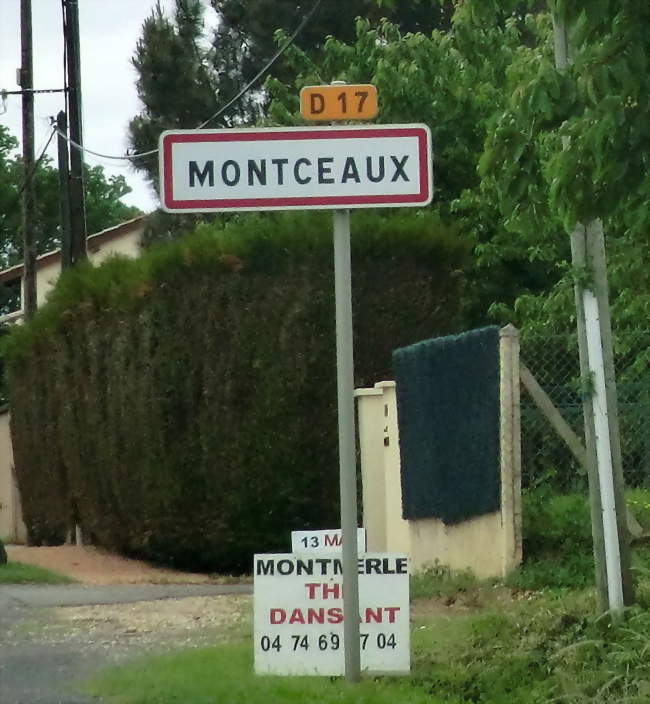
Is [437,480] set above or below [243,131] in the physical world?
below

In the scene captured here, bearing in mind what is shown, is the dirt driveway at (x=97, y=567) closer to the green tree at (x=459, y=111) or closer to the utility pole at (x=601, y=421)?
the green tree at (x=459, y=111)

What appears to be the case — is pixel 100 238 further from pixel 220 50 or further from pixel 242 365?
pixel 242 365

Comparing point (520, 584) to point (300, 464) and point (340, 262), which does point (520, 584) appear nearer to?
point (340, 262)

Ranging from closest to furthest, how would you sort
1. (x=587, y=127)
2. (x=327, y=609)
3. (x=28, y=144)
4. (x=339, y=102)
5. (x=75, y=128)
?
(x=587, y=127) < (x=339, y=102) < (x=327, y=609) < (x=75, y=128) < (x=28, y=144)

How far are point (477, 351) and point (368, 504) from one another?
4.23 m

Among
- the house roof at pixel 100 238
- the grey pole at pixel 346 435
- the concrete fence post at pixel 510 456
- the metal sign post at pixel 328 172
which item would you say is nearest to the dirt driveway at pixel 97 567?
the concrete fence post at pixel 510 456

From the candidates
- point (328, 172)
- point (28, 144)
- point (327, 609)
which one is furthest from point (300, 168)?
point (28, 144)

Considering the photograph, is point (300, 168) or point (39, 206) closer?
point (300, 168)

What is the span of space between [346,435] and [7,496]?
2458 centimetres

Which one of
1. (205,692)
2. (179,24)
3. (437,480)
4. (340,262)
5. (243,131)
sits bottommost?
(205,692)

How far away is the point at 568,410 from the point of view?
439 inches

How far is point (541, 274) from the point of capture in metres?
21.5

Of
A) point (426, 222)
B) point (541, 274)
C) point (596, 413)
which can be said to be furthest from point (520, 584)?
point (541, 274)

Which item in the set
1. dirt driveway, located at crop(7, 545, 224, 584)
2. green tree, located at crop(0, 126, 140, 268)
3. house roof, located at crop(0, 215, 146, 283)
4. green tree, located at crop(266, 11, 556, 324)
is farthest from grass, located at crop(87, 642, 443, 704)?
green tree, located at crop(0, 126, 140, 268)
